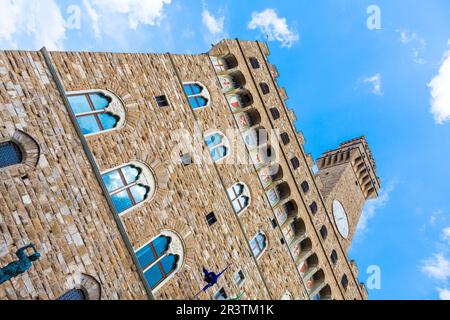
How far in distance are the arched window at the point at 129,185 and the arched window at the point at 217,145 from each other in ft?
13.2

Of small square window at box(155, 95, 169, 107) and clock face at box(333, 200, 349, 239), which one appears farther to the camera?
clock face at box(333, 200, 349, 239)

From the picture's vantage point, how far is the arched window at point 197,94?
49.5ft

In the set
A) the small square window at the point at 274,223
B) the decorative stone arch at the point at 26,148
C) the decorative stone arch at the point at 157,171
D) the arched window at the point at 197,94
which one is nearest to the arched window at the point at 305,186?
A: the small square window at the point at 274,223

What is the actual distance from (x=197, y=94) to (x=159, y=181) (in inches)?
217

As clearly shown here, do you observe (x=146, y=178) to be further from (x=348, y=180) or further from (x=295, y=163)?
(x=348, y=180)

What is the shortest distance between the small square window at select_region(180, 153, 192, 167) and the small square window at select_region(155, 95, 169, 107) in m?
1.94

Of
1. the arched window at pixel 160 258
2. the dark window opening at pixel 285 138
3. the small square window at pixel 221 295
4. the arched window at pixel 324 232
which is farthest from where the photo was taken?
the arched window at pixel 324 232

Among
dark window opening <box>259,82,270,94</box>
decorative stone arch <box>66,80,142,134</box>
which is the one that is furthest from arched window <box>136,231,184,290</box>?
dark window opening <box>259,82,270,94</box>

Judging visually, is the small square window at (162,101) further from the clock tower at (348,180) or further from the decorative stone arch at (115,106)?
the clock tower at (348,180)

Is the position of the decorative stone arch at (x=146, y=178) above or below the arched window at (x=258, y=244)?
above

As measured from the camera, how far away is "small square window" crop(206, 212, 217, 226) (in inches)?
506

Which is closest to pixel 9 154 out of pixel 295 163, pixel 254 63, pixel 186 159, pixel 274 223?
pixel 186 159

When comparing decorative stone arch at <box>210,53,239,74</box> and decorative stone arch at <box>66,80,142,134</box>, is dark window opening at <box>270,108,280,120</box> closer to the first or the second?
decorative stone arch at <box>210,53,239,74</box>
